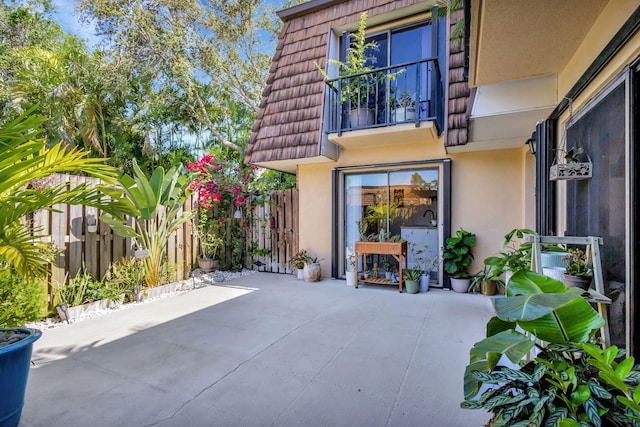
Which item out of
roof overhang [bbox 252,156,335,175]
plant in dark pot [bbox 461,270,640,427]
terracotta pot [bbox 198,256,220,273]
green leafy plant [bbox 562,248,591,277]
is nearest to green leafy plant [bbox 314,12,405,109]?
roof overhang [bbox 252,156,335,175]

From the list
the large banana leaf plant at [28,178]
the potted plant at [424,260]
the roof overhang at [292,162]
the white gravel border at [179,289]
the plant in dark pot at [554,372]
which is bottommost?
the white gravel border at [179,289]

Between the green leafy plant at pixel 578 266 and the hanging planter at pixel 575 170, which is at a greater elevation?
the hanging planter at pixel 575 170

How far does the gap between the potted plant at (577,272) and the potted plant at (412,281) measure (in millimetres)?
3283

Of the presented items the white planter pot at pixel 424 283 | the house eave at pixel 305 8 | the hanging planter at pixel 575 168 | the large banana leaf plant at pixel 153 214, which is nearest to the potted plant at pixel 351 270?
the white planter pot at pixel 424 283

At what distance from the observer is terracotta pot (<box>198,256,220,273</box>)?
265 inches

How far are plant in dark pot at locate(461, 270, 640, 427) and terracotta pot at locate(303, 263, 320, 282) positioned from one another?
4850 millimetres

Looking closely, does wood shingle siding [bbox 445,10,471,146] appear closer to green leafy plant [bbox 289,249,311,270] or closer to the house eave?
the house eave

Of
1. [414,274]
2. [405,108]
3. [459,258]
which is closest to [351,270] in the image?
[414,274]

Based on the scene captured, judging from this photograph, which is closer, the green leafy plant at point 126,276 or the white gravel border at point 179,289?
the white gravel border at point 179,289

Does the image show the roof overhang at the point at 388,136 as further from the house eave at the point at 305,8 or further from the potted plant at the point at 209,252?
the potted plant at the point at 209,252

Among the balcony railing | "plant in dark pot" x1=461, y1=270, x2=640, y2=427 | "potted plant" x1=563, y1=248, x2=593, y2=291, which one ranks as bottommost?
"plant in dark pot" x1=461, y1=270, x2=640, y2=427

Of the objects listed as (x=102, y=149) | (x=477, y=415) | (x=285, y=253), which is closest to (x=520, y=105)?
(x=477, y=415)

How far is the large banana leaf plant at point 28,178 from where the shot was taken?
1986 millimetres

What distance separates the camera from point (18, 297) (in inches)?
137
